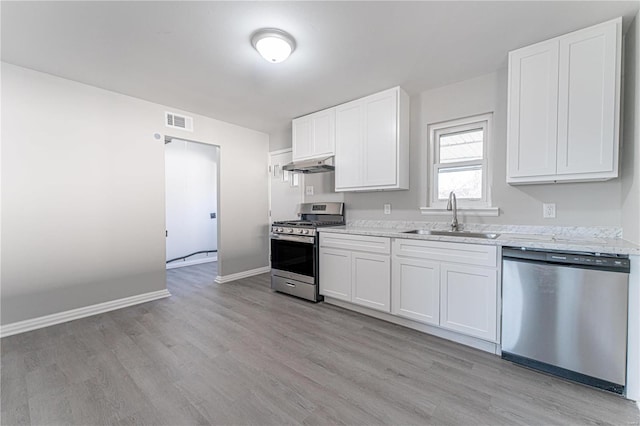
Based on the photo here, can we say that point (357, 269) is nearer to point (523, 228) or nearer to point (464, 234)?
point (464, 234)

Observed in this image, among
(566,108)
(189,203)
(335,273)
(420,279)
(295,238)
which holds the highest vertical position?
(566,108)

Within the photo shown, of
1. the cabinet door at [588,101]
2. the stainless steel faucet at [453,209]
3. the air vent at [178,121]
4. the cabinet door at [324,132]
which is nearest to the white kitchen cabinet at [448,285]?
the stainless steel faucet at [453,209]

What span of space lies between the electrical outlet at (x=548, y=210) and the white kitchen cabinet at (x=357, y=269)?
1.40 m

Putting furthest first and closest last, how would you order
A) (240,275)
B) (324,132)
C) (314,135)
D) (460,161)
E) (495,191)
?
1. (240,275)
2. (314,135)
3. (324,132)
4. (460,161)
5. (495,191)

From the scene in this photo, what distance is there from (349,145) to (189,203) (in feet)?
12.8

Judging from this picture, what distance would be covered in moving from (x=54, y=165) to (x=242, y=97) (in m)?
2.10

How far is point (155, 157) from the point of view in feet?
11.6

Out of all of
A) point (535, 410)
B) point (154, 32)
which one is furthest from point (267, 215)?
point (535, 410)

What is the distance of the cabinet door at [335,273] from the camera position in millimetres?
3092

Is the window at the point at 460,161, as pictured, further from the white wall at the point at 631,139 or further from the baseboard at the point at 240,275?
the baseboard at the point at 240,275

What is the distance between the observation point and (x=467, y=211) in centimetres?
285

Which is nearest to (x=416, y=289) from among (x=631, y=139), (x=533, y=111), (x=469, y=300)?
(x=469, y=300)

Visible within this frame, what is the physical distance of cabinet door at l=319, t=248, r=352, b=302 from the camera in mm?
3092

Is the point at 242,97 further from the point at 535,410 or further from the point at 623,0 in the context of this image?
the point at 535,410
